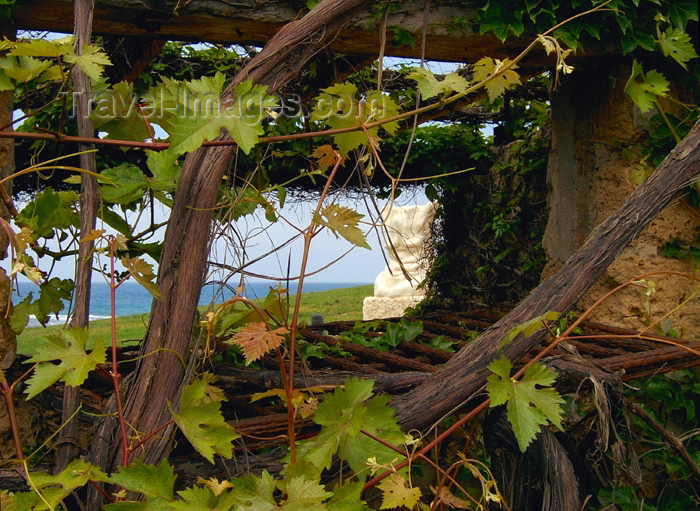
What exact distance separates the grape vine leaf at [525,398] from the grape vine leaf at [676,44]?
1.67 meters

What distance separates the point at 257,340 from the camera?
44.0 inches

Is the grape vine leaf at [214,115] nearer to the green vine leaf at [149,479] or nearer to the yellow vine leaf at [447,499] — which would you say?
the green vine leaf at [149,479]

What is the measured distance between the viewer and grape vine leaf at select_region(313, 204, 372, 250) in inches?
46.8

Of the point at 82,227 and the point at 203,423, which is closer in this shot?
the point at 203,423

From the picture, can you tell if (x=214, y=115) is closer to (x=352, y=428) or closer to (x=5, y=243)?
(x=352, y=428)

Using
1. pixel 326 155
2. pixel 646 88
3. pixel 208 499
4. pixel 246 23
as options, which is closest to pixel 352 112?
pixel 326 155

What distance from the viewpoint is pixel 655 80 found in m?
2.28

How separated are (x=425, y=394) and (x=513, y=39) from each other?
5.32 ft

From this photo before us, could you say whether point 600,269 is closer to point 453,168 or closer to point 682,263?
point 682,263

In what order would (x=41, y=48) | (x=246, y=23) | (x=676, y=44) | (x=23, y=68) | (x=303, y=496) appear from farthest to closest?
(x=676, y=44) < (x=246, y=23) < (x=23, y=68) < (x=41, y=48) < (x=303, y=496)

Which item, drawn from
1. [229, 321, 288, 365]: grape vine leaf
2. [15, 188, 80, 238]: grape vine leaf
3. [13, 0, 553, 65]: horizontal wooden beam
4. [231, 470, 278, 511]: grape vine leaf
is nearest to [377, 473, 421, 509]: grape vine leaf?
[231, 470, 278, 511]: grape vine leaf

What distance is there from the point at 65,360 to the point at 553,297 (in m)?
1.01

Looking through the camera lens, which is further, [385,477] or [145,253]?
[145,253]

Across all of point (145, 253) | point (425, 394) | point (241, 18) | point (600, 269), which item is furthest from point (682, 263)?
point (145, 253)
